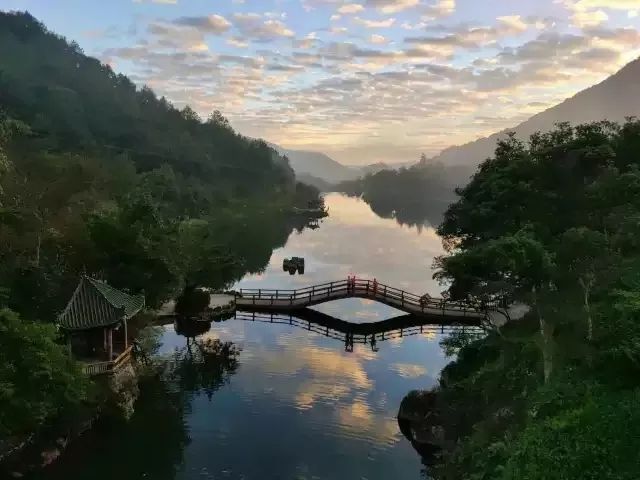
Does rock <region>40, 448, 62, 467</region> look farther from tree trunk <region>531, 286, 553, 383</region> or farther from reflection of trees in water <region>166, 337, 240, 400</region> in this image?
tree trunk <region>531, 286, 553, 383</region>

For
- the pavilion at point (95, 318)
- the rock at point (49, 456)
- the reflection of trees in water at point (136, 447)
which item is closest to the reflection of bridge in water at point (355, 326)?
the reflection of trees in water at point (136, 447)

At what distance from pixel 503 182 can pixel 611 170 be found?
498cm

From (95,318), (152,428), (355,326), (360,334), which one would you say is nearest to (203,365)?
(152,428)

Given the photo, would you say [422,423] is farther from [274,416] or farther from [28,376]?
[28,376]

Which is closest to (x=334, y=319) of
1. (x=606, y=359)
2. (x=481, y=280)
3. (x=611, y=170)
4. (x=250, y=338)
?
(x=250, y=338)

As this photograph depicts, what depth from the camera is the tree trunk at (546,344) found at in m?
17.5

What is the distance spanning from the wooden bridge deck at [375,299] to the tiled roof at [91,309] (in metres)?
18.9

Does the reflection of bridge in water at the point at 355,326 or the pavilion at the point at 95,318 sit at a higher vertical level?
the pavilion at the point at 95,318

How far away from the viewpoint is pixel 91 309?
25797 mm

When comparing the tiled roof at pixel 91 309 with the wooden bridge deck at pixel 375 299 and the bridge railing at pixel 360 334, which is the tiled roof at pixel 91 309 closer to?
the bridge railing at pixel 360 334

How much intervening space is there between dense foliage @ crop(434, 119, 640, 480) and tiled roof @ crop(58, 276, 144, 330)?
49.8 feet

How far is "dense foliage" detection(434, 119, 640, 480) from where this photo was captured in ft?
44.6

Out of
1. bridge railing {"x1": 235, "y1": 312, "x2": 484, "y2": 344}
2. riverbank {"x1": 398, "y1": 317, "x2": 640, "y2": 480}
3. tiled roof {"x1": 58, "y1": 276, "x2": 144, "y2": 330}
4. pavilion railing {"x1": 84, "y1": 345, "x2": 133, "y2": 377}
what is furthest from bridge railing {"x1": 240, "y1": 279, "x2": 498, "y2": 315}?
tiled roof {"x1": 58, "y1": 276, "x2": 144, "y2": 330}

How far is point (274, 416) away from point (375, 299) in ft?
60.6
